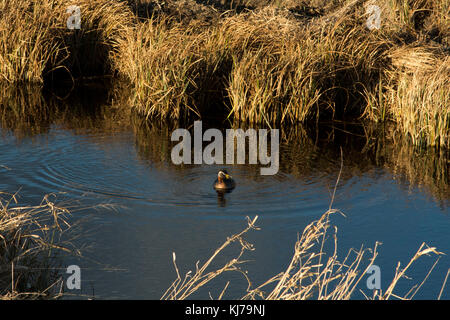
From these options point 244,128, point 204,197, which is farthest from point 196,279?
point 244,128

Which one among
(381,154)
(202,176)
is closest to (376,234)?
(202,176)

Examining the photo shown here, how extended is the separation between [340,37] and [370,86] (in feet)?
3.90

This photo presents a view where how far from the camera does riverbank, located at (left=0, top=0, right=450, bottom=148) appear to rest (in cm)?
1313

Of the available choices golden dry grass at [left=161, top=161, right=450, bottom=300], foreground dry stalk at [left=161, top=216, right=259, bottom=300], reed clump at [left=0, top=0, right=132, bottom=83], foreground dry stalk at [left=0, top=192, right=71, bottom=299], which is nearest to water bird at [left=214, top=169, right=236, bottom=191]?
golden dry grass at [left=161, top=161, right=450, bottom=300]

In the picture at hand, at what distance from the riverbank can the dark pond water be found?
67 cm

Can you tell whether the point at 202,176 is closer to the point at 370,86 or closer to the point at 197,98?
the point at 197,98

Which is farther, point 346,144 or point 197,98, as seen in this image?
point 197,98

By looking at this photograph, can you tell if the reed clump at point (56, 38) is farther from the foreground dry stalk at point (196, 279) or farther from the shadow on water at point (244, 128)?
the foreground dry stalk at point (196, 279)

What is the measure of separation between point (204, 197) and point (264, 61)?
4580mm

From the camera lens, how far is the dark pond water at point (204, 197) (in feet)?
24.7

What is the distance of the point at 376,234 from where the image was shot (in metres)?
8.39

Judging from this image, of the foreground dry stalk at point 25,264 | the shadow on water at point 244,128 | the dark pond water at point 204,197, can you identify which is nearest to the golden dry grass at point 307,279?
the dark pond water at point 204,197

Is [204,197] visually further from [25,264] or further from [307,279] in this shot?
[25,264]

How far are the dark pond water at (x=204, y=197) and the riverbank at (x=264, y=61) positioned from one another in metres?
0.67
